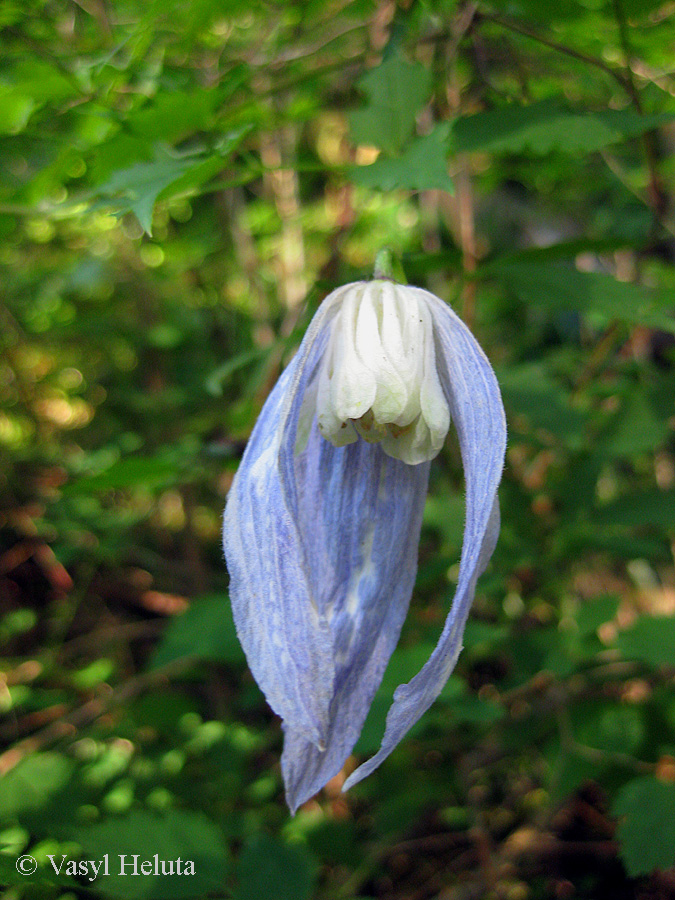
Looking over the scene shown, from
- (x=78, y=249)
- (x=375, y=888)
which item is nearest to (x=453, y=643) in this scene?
(x=375, y=888)

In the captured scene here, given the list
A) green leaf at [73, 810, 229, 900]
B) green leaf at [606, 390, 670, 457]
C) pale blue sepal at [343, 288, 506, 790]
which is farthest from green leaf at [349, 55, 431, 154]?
green leaf at [73, 810, 229, 900]

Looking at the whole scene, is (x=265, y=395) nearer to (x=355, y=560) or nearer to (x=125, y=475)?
(x=125, y=475)

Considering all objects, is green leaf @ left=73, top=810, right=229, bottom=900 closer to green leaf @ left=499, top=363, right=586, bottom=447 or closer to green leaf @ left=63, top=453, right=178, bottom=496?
green leaf @ left=63, top=453, right=178, bottom=496

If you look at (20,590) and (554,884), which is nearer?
(554,884)

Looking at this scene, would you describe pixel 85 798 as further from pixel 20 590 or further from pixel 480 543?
pixel 20 590

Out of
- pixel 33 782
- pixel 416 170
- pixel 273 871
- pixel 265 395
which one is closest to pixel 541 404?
pixel 265 395
